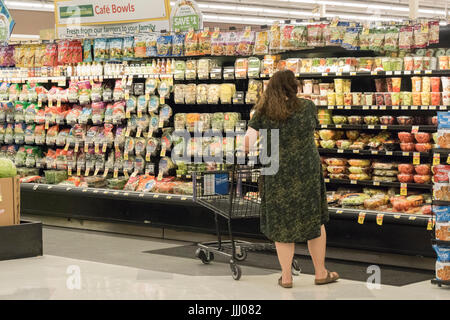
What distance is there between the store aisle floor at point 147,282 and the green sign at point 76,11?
3.41m

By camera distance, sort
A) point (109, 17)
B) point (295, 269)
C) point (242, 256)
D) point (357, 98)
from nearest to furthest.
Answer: point (295, 269)
point (242, 256)
point (357, 98)
point (109, 17)

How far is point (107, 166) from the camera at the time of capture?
28.2ft

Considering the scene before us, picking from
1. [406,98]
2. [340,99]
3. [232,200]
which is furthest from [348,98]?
[232,200]

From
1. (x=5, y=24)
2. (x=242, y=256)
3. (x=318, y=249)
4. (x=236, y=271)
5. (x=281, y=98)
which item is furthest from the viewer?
(x=5, y=24)

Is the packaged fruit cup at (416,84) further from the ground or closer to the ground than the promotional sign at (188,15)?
closer to the ground

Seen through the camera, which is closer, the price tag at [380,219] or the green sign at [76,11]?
the price tag at [380,219]

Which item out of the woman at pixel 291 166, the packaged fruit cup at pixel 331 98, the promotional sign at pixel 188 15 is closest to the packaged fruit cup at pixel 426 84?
the packaged fruit cup at pixel 331 98

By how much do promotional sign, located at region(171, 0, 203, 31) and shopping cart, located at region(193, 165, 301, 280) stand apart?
2646 mm

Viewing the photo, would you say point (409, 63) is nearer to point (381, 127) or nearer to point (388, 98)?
point (388, 98)

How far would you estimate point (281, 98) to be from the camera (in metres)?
5.09

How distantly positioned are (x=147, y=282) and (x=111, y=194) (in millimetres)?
2708

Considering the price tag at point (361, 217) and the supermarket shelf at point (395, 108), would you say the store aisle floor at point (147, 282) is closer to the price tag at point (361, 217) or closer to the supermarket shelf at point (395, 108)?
the price tag at point (361, 217)

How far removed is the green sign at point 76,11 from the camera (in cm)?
901
